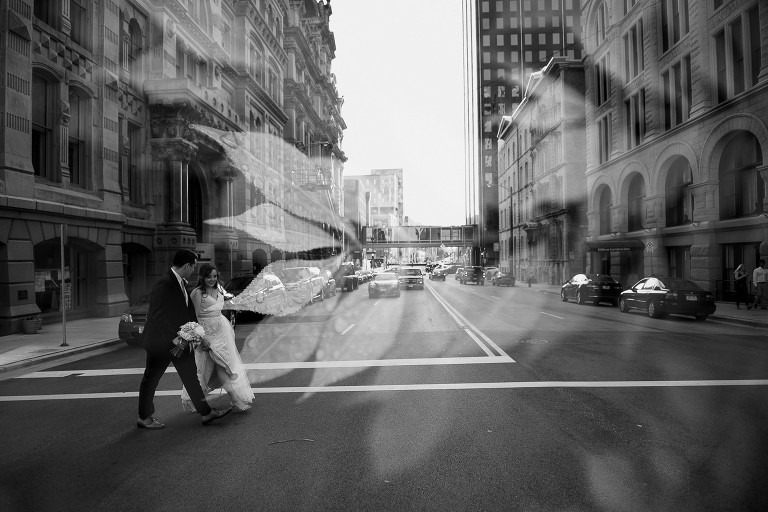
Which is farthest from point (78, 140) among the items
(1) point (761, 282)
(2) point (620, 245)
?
(2) point (620, 245)

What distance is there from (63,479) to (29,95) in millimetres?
14710

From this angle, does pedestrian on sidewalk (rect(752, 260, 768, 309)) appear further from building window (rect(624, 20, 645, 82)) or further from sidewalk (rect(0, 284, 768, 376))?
building window (rect(624, 20, 645, 82))

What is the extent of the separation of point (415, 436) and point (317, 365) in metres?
4.28

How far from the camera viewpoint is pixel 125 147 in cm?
2081

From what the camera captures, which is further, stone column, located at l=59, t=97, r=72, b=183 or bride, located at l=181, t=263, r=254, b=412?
stone column, located at l=59, t=97, r=72, b=183

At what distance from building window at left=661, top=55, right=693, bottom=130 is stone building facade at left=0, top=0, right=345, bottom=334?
2337 cm

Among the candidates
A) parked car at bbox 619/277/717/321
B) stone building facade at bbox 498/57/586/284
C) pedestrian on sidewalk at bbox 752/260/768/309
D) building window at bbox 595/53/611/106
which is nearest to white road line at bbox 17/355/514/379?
parked car at bbox 619/277/717/321

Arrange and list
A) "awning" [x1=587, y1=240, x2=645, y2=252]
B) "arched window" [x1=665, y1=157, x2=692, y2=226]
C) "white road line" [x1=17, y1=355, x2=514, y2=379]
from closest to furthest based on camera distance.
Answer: "white road line" [x1=17, y1=355, x2=514, y2=379] → "arched window" [x1=665, y1=157, x2=692, y2=226] → "awning" [x1=587, y1=240, x2=645, y2=252]

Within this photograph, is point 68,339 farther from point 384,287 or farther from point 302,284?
point 384,287

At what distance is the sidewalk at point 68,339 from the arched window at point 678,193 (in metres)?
10.6

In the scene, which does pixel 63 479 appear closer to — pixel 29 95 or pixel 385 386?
pixel 385 386

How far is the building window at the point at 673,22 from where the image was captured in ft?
88.8

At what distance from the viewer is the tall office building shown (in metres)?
85.3

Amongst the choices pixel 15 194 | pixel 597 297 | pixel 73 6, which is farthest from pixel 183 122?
pixel 597 297
